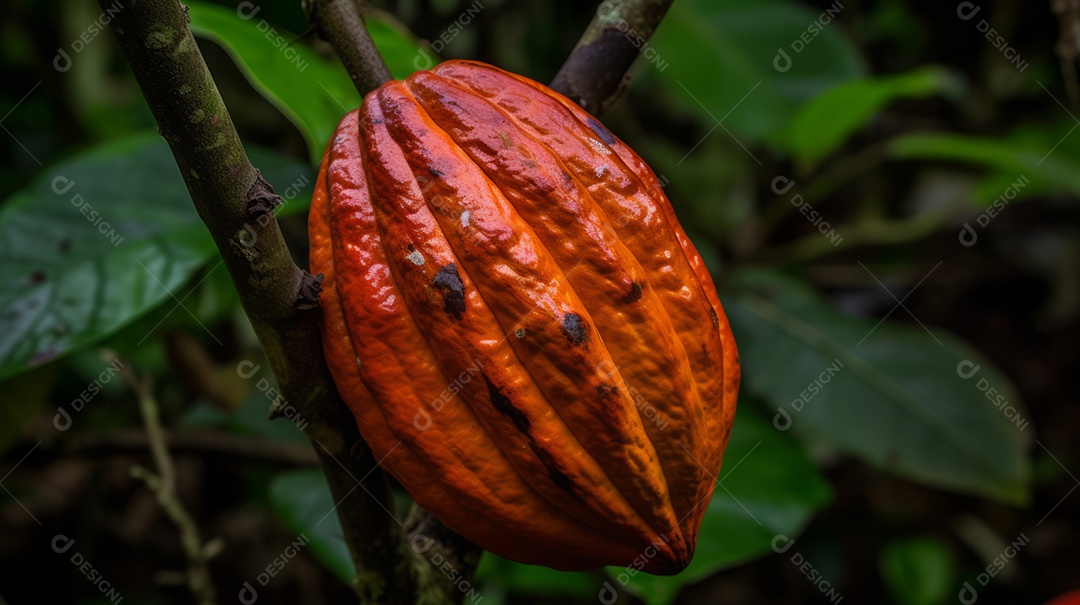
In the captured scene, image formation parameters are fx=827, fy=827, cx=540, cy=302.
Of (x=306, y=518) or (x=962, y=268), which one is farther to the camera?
(x=962, y=268)

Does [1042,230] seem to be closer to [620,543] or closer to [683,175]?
[683,175]

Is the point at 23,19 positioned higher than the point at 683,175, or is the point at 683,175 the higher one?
the point at 683,175

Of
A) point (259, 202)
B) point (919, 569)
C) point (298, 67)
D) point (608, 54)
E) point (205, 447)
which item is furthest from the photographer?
point (919, 569)

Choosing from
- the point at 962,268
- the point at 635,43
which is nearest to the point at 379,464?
the point at 635,43

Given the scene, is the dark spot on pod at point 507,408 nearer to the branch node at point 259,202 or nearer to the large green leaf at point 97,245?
the branch node at point 259,202

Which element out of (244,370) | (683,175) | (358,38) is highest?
(358,38)

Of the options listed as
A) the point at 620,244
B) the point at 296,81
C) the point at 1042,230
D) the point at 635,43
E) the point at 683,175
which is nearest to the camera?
the point at 620,244

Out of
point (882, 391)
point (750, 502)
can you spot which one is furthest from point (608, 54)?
point (882, 391)

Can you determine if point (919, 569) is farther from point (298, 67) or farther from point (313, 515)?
point (298, 67)
